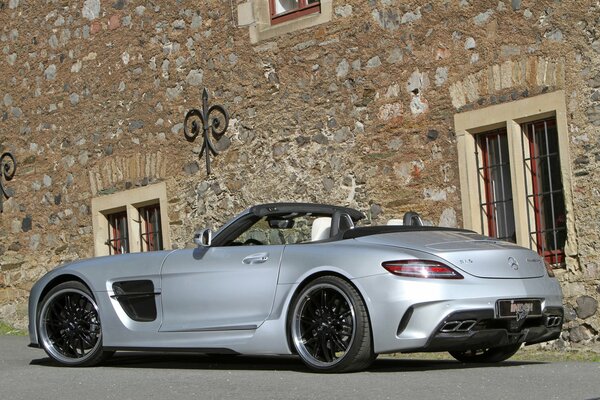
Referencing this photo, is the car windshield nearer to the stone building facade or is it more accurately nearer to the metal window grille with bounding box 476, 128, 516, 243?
the stone building facade

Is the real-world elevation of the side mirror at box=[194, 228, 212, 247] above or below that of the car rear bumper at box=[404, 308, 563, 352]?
above

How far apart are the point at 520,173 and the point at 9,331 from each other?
783 cm

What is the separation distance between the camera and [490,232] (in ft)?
39.1

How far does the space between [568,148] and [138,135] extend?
6.14 meters

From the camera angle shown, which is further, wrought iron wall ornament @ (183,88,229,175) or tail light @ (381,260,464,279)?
wrought iron wall ornament @ (183,88,229,175)

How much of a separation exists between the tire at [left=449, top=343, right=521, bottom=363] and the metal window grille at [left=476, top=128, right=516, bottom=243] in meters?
2.93

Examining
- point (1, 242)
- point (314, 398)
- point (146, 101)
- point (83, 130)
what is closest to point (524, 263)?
point (314, 398)

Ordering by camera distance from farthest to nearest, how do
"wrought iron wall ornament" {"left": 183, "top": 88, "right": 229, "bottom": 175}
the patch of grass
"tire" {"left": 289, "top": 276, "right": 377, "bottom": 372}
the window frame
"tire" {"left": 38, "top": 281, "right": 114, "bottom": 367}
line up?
the patch of grass
the window frame
"wrought iron wall ornament" {"left": 183, "top": 88, "right": 229, "bottom": 175}
"tire" {"left": 38, "top": 281, "right": 114, "bottom": 367}
"tire" {"left": 289, "top": 276, "right": 377, "bottom": 372}

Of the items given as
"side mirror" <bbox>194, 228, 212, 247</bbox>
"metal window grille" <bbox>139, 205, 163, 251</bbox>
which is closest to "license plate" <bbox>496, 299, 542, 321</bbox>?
"side mirror" <bbox>194, 228, 212, 247</bbox>

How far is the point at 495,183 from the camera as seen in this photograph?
39.1 feet

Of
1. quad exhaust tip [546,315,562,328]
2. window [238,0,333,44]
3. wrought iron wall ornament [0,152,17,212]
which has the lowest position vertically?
quad exhaust tip [546,315,562,328]

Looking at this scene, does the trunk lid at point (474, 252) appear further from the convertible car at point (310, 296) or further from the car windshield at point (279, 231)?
the car windshield at point (279, 231)

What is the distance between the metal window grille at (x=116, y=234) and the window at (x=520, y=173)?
5680 mm

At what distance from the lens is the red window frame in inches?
533
